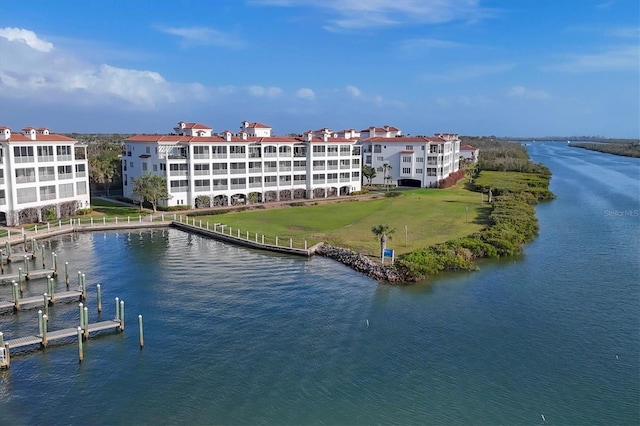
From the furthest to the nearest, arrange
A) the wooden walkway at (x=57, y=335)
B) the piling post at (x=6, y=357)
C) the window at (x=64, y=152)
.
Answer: the window at (x=64, y=152) → the wooden walkway at (x=57, y=335) → the piling post at (x=6, y=357)

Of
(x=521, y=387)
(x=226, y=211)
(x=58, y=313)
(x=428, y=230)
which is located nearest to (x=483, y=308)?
(x=521, y=387)

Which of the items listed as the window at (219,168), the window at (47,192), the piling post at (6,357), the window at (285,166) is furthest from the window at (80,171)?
the piling post at (6,357)

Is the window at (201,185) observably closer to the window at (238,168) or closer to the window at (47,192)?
the window at (238,168)

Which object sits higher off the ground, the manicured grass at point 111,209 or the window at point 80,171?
the window at point 80,171

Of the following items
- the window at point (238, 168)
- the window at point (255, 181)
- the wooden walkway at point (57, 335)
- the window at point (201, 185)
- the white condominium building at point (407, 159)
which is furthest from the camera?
the white condominium building at point (407, 159)

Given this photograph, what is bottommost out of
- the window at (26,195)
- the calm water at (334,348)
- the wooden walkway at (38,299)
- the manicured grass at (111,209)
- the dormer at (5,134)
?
the calm water at (334,348)

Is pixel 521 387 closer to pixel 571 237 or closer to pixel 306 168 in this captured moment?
pixel 571 237
